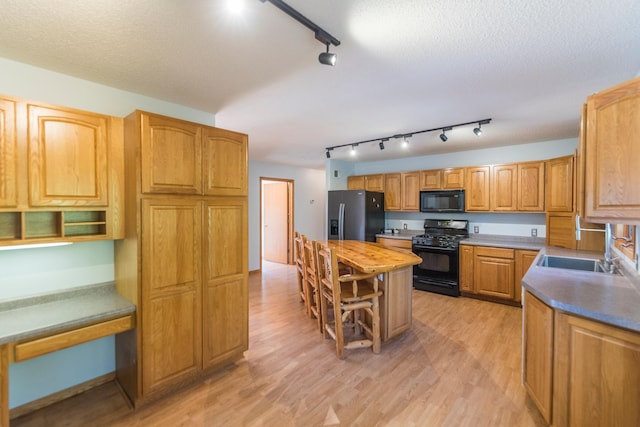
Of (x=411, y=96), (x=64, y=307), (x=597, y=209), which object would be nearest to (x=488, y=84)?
(x=411, y=96)

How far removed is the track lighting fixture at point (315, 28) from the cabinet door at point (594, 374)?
204 centimetres

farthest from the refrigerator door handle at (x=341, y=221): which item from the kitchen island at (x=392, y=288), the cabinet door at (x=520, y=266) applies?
the cabinet door at (x=520, y=266)

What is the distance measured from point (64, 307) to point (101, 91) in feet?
5.57

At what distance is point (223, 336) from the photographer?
2443mm

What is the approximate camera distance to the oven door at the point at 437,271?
437cm

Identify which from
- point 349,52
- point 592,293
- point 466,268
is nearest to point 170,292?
point 349,52

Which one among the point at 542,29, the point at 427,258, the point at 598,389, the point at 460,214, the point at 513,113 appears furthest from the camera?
the point at 460,214

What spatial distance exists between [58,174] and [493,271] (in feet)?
16.4

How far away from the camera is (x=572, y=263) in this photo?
2.97m

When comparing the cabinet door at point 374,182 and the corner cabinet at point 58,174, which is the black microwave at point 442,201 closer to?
the cabinet door at point 374,182

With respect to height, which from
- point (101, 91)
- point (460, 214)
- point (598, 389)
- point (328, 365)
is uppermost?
point (101, 91)

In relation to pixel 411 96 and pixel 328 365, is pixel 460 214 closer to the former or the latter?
pixel 411 96

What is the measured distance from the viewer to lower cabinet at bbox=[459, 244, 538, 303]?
12.7 ft

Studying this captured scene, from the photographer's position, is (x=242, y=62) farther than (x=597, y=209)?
Yes
